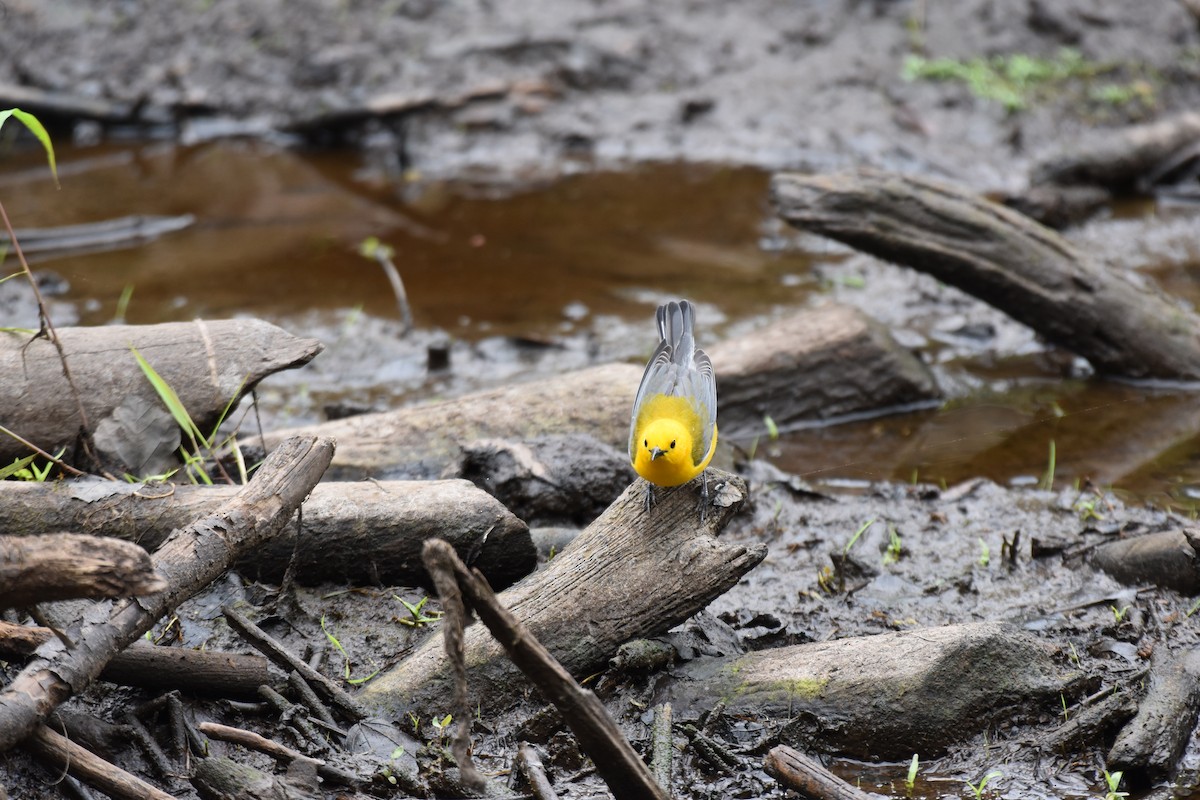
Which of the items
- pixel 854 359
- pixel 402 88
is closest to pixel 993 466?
pixel 854 359

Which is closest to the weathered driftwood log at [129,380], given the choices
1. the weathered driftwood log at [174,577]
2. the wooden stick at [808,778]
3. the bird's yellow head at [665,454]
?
the weathered driftwood log at [174,577]

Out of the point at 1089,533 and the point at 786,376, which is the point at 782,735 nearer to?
the point at 1089,533

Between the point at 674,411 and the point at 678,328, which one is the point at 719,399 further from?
the point at 674,411

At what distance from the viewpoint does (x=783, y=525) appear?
4.82 metres

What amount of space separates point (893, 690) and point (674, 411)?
113 centimetres

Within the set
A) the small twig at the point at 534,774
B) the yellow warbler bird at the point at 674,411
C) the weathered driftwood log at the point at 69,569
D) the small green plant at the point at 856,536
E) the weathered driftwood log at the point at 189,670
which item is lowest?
the small green plant at the point at 856,536

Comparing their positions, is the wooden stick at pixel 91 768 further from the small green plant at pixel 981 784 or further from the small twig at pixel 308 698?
the small green plant at pixel 981 784

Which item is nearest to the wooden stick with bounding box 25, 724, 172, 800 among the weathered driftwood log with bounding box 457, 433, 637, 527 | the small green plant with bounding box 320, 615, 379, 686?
the small green plant with bounding box 320, 615, 379, 686

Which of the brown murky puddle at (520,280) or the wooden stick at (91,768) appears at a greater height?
the wooden stick at (91,768)

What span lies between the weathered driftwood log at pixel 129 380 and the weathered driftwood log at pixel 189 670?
1.04m

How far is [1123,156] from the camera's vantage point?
9008mm

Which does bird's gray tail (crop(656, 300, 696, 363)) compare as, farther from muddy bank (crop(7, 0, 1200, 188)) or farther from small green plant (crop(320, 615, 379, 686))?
muddy bank (crop(7, 0, 1200, 188))

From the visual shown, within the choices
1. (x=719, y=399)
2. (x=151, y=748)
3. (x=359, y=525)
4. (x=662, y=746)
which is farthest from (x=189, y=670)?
(x=719, y=399)

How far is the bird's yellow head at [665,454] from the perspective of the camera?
10.9ft
